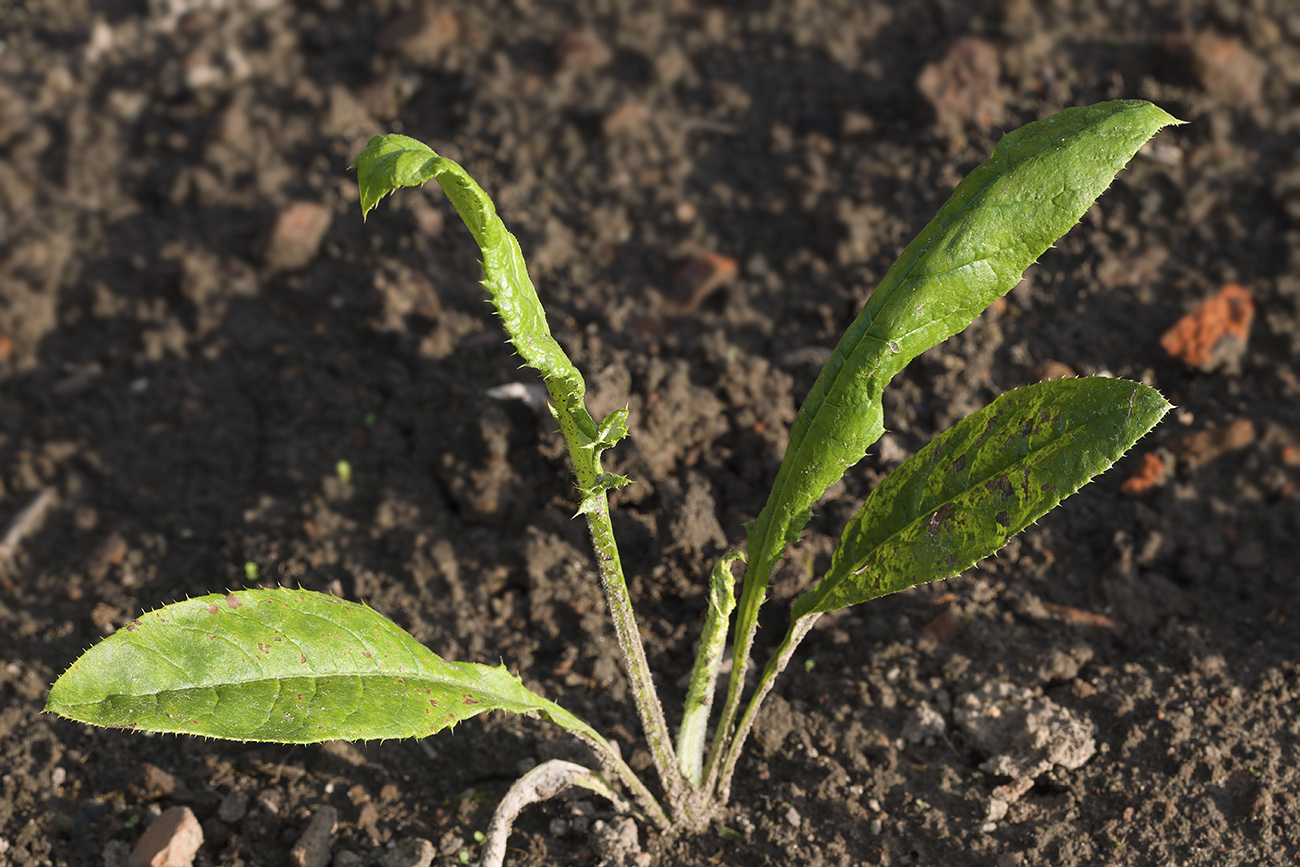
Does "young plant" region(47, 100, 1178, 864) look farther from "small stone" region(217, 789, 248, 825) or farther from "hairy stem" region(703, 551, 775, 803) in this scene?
"small stone" region(217, 789, 248, 825)

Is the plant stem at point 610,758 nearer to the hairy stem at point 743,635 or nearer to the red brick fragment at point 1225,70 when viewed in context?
the hairy stem at point 743,635

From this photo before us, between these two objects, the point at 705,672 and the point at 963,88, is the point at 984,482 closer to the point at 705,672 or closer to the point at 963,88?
the point at 705,672

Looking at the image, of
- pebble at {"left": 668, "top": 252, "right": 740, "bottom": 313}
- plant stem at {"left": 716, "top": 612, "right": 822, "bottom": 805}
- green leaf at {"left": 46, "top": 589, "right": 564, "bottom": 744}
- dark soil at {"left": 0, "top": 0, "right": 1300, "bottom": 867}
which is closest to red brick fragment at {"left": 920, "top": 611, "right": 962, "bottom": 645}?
dark soil at {"left": 0, "top": 0, "right": 1300, "bottom": 867}

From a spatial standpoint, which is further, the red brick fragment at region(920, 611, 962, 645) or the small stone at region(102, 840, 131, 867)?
the red brick fragment at region(920, 611, 962, 645)

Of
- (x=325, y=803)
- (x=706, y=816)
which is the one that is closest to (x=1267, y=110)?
(x=706, y=816)

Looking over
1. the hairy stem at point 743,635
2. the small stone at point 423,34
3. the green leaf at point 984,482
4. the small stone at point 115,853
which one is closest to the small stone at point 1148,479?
the green leaf at point 984,482

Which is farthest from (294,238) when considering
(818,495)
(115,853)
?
(818,495)
